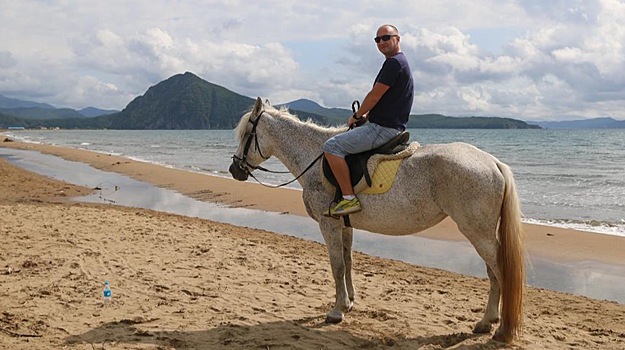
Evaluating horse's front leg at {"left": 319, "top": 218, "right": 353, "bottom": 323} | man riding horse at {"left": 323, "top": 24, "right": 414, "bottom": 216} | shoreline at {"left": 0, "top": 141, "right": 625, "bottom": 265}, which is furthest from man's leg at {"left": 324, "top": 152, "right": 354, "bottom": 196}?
shoreline at {"left": 0, "top": 141, "right": 625, "bottom": 265}

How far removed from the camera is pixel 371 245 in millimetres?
11289

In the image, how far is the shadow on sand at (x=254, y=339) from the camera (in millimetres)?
5477

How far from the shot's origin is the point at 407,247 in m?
11.2

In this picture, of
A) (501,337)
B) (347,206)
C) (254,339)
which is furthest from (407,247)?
(254,339)

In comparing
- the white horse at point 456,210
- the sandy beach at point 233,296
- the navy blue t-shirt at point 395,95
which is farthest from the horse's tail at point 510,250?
the navy blue t-shirt at point 395,95

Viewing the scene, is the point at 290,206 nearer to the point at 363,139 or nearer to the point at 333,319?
the point at 333,319

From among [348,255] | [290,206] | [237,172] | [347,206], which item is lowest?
[290,206]

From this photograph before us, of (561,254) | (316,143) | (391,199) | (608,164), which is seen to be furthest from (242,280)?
(608,164)

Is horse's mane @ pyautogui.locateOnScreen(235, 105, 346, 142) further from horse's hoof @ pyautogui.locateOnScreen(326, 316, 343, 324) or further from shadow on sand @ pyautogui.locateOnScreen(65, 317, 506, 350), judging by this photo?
shadow on sand @ pyautogui.locateOnScreen(65, 317, 506, 350)

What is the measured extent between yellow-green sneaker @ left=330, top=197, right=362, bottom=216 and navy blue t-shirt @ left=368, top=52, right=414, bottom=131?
0.91m

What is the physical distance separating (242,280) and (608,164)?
31609 mm

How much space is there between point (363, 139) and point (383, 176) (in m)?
0.46

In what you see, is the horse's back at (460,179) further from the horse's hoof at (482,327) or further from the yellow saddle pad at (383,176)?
the horse's hoof at (482,327)

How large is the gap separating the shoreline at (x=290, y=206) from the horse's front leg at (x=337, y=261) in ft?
17.0
